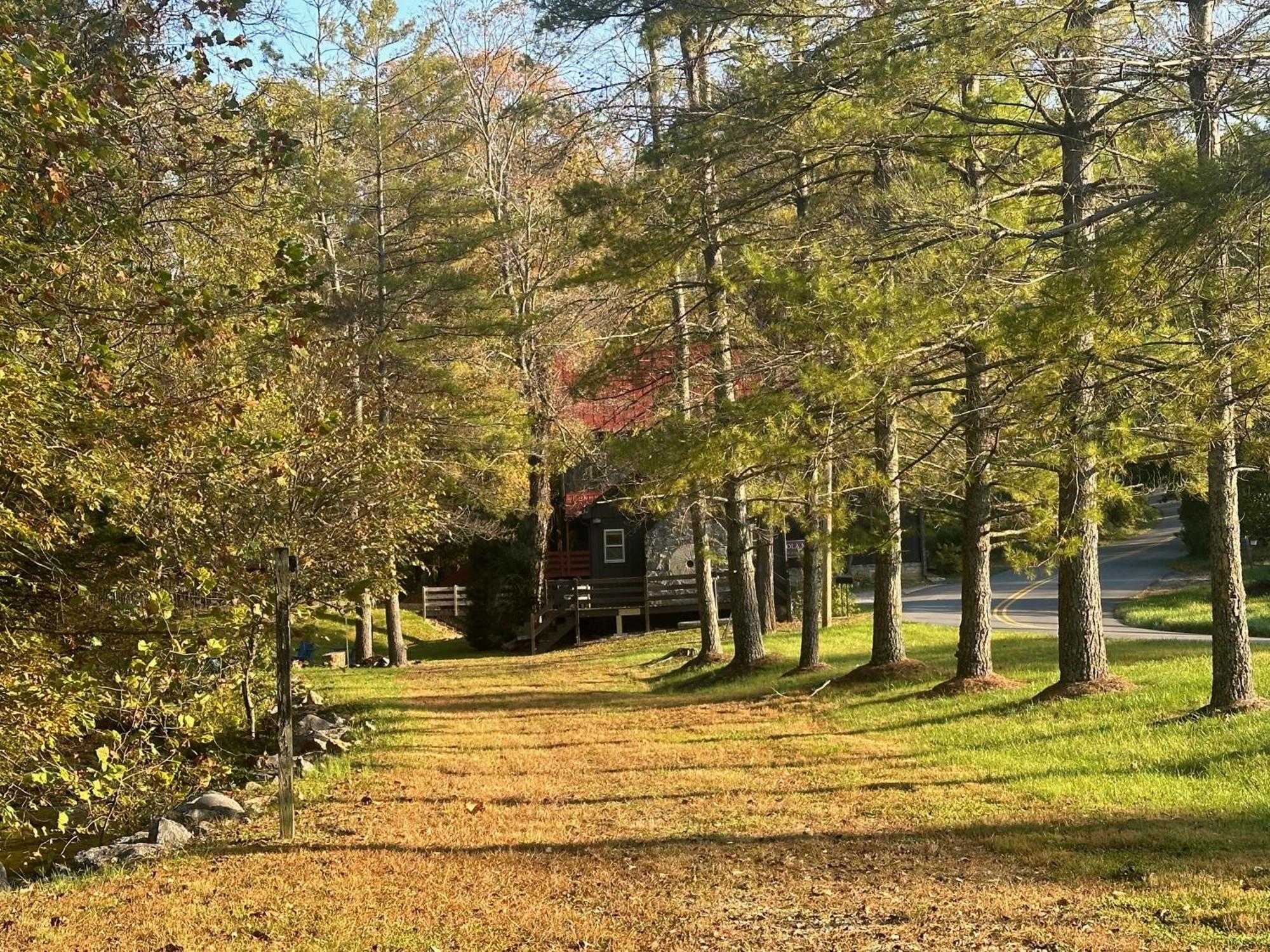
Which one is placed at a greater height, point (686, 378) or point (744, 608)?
point (686, 378)

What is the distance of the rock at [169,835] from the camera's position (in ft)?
28.4

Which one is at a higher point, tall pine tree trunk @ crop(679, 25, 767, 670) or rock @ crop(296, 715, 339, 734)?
tall pine tree trunk @ crop(679, 25, 767, 670)

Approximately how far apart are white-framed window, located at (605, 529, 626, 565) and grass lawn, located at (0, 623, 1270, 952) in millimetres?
21422

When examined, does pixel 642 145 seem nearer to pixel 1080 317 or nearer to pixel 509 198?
pixel 1080 317

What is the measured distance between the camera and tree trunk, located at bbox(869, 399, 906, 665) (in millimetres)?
11781

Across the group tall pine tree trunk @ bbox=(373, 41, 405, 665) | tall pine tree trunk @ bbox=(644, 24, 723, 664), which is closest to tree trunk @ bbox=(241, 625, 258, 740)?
tall pine tree trunk @ bbox=(644, 24, 723, 664)

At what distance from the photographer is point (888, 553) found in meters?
14.0

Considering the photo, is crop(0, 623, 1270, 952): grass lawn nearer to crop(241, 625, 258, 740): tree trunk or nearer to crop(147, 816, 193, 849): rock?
crop(147, 816, 193, 849): rock

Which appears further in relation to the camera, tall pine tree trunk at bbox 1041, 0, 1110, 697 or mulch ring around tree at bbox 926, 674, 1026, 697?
mulch ring around tree at bbox 926, 674, 1026, 697

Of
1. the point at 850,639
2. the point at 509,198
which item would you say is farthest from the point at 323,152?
the point at 850,639

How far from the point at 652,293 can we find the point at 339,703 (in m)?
8.08

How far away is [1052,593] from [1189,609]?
8.40 m

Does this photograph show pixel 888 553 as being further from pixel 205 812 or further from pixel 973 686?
pixel 205 812

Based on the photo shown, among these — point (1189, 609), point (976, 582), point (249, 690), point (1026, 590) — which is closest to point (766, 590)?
point (1189, 609)
